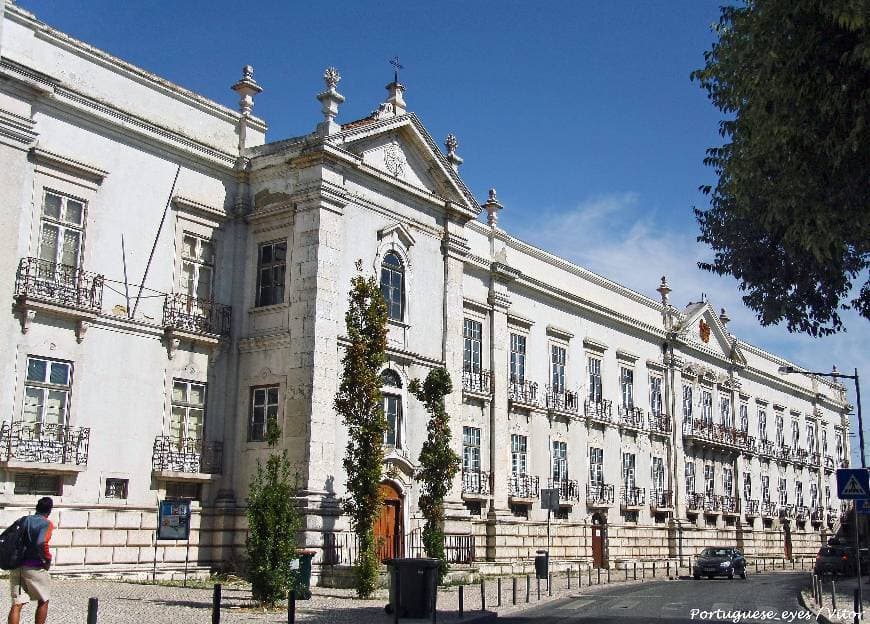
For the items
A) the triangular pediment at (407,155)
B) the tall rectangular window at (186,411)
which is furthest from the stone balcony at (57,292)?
the triangular pediment at (407,155)

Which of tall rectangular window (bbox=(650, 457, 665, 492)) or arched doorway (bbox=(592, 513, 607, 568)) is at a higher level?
tall rectangular window (bbox=(650, 457, 665, 492))

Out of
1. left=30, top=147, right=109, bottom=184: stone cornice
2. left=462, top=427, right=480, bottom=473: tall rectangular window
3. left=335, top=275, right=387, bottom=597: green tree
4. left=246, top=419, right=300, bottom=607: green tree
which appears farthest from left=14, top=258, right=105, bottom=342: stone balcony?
left=462, top=427, right=480, bottom=473: tall rectangular window

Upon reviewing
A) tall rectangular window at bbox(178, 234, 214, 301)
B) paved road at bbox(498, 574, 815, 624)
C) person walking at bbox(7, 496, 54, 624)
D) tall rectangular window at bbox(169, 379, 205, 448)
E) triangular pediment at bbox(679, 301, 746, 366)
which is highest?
triangular pediment at bbox(679, 301, 746, 366)

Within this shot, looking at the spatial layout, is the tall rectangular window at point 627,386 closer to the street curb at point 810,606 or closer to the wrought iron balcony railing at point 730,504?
the wrought iron balcony railing at point 730,504

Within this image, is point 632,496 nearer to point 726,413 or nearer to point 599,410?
point 599,410

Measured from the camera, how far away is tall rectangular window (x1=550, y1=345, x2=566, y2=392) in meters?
38.3

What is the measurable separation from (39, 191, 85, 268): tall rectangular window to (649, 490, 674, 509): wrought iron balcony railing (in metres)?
28.0

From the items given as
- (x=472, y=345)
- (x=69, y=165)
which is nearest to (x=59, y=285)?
(x=69, y=165)

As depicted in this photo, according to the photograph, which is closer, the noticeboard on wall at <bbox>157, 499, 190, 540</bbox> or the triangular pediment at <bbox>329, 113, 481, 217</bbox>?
the noticeboard on wall at <bbox>157, 499, 190, 540</bbox>

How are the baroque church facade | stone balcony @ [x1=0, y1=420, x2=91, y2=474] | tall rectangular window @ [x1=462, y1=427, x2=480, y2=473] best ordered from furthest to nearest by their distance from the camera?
tall rectangular window @ [x1=462, y1=427, x2=480, y2=473], the baroque church facade, stone balcony @ [x1=0, y1=420, x2=91, y2=474]

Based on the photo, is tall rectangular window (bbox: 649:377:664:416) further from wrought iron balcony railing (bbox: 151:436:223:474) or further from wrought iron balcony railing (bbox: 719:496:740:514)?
wrought iron balcony railing (bbox: 151:436:223:474)

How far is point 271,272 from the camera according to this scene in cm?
2734

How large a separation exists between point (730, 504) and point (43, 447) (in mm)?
37194

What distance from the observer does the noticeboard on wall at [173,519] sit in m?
22.2
